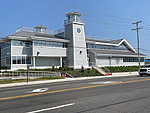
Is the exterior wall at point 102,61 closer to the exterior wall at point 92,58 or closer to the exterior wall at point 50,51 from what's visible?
the exterior wall at point 92,58

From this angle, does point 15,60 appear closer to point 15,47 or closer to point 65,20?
point 15,47

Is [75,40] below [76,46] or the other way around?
the other way around

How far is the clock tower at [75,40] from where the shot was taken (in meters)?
40.6

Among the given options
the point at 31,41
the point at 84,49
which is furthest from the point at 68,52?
the point at 31,41

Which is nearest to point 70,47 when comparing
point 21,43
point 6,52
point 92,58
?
Result: point 92,58

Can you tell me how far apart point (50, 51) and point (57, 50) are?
6.34 feet

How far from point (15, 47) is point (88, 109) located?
99.6 ft

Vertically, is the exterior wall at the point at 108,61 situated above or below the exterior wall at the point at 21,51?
below

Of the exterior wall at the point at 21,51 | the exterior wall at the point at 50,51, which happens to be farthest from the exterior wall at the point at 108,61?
the exterior wall at the point at 21,51

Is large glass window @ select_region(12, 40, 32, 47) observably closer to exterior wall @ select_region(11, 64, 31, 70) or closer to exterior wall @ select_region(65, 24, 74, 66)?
exterior wall @ select_region(11, 64, 31, 70)

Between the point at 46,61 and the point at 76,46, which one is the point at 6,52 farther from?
the point at 76,46

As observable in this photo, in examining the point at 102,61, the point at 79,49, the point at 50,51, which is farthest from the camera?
the point at 102,61

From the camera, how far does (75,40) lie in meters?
41.2

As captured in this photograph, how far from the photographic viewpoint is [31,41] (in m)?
35.7
